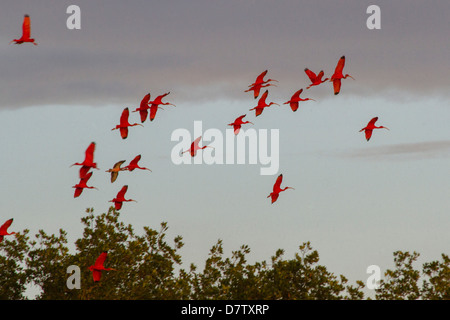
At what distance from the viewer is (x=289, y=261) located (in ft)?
173

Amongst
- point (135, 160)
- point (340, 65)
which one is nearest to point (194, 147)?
point (135, 160)

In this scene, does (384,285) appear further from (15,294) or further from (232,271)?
(15,294)

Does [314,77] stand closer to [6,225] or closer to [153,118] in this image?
[153,118]

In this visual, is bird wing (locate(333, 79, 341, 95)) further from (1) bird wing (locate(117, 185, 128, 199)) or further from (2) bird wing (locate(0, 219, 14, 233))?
(2) bird wing (locate(0, 219, 14, 233))

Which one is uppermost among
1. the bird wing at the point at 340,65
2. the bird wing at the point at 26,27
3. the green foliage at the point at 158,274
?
the bird wing at the point at 26,27

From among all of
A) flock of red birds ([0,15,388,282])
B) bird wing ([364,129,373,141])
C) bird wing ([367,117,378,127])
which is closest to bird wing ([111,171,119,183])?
flock of red birds ([0,15,388,282])

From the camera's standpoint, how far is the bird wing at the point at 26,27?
40763 millimetres

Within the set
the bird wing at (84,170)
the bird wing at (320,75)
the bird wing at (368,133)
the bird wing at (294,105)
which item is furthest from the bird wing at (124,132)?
the bird wing at (368,133)

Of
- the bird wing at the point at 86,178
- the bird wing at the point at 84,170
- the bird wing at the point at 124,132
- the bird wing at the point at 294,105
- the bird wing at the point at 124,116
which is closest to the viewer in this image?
the bird wing at the point at 84,170

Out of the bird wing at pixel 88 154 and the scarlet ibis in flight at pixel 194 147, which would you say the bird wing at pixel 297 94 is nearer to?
the scarlet ibis in flight at pixel 194 147

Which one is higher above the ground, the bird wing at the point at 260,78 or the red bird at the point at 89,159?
the bird wing at the point at 260,78
